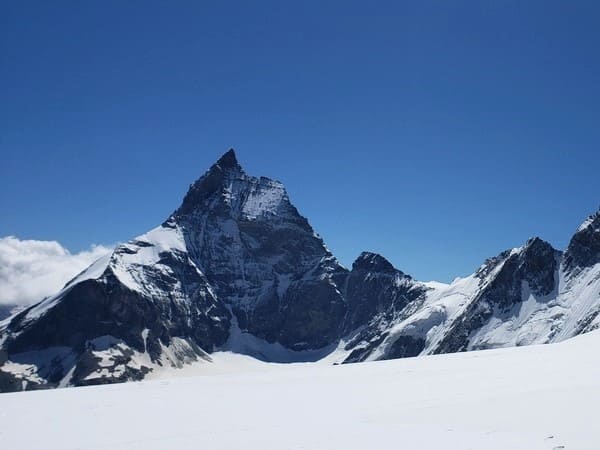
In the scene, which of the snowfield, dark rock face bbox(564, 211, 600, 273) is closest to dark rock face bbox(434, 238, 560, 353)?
dark rock face bbox(564, 211, 600, 273)

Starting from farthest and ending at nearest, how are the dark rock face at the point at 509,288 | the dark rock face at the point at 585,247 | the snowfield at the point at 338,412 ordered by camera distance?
the dark rock face at the point at 509,288, the dark rock face at the point at 585,247, the snowfield at the point at 338,412

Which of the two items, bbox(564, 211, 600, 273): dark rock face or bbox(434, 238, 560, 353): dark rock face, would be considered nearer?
bbox(564, 211, 600, 273): dark rock face

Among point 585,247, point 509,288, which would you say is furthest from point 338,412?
point 509,288

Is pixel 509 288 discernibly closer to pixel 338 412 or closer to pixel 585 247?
pixel 585 247

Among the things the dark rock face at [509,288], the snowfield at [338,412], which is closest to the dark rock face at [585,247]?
the dark rock face at [509,288]

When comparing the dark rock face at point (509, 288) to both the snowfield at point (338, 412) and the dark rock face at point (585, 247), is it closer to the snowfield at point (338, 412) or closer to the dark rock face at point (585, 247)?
the dark rock face at point (585, 247)

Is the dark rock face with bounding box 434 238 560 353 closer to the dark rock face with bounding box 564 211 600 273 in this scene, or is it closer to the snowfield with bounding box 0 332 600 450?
the dark rock face with bounding box 564 211 600 273
